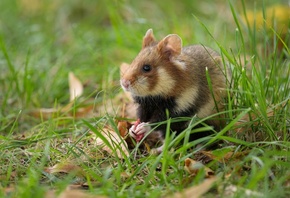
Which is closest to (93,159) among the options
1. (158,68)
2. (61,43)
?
(158,68)

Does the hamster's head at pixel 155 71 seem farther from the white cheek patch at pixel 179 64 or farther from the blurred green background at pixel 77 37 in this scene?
the blurred green background at pixel 77 37

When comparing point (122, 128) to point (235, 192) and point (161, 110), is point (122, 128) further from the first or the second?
point (235, 192)

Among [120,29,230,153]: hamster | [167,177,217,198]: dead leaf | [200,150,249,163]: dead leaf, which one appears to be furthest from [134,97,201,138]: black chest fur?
[167,177,217,198]: dead leaf

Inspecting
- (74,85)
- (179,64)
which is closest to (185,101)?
(179,64)

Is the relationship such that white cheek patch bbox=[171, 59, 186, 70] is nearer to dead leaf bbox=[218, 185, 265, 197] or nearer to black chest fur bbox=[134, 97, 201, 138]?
black chest fur bbox=[134, 97, 201, 138]

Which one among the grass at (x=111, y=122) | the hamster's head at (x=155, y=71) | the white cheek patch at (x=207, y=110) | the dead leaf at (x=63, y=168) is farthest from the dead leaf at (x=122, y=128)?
the dead leaf at (x=63, y=168)

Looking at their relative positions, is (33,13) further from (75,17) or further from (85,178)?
(85,178)

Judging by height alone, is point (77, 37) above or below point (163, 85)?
below
